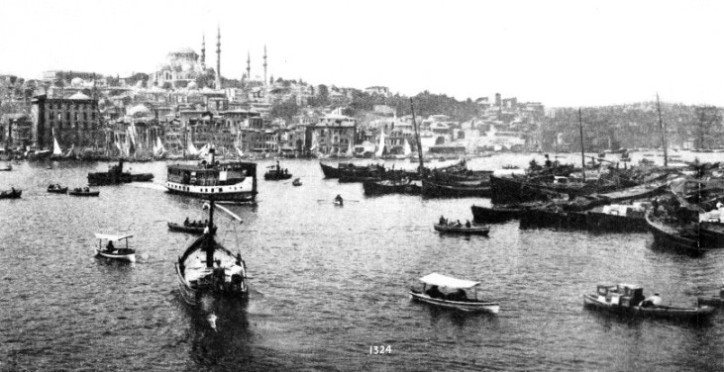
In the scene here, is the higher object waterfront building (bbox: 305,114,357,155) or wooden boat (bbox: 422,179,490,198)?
waterfront building (bbox: 305,114,357,155)

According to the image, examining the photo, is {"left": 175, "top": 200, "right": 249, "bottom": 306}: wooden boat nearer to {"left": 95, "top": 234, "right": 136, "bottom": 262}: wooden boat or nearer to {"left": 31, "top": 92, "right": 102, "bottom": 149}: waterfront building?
{"left": 95, "top": 234, "right": 136, "bottom": 262}: wooden boat

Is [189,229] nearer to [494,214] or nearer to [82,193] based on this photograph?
[494,214]

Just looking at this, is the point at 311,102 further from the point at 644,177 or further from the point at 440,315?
the point at 440,315

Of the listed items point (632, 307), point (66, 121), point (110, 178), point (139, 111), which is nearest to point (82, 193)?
point (110, 178)

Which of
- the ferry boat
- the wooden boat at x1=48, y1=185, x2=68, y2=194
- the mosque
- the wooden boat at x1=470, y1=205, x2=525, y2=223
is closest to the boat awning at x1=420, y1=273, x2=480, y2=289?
the wooden boat at x1=470, y1=205, x2=525, y2=223

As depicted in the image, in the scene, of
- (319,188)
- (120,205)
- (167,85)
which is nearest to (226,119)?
(167,85)

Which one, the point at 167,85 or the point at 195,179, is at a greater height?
the point at 167,85

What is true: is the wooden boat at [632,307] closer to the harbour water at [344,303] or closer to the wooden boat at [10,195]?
the harbour water at [344,303]
